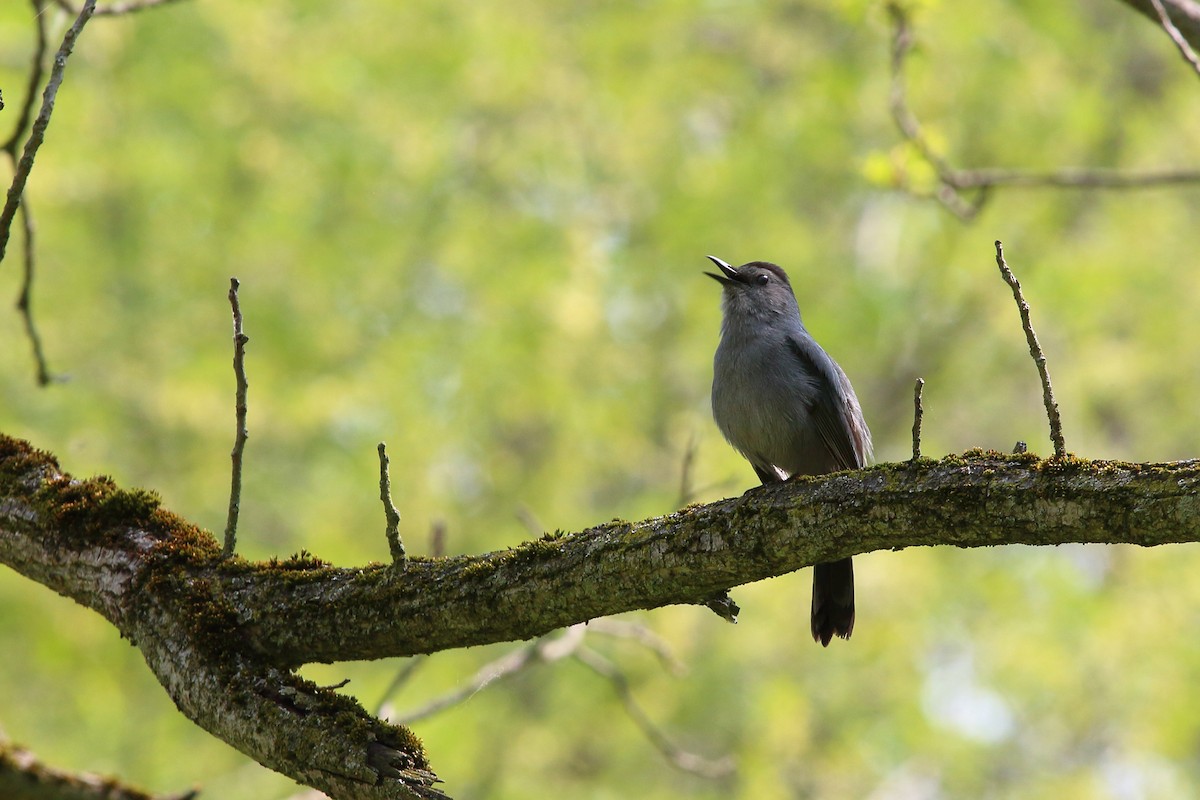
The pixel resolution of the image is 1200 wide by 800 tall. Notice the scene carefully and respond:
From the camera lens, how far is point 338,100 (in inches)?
424

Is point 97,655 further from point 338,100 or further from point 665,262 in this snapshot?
point 665,262

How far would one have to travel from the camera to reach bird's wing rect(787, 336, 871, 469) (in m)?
4.93

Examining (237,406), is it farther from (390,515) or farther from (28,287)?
(28,287)

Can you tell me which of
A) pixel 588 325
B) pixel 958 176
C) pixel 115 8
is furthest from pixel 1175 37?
pixel 588 325

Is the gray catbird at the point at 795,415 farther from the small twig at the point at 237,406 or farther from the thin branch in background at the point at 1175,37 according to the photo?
the small twig at the point at 237,406

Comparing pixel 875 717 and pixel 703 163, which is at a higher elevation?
pixel 703 163

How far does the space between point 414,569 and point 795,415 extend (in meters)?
2.43

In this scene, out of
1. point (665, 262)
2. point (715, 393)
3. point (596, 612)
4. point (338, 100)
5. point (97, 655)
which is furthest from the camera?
point (665, 262)

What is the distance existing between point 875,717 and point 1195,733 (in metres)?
3.14

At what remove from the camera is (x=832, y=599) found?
4.71 meters

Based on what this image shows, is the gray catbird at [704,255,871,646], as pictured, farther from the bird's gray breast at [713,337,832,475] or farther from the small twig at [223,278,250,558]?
the small twig at [223,278,250,558]

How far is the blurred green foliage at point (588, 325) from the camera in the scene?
9.52 m

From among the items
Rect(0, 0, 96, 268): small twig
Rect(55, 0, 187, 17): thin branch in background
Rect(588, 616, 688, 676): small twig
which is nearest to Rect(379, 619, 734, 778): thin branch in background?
Rect(588, 616, 688, 676): small twig

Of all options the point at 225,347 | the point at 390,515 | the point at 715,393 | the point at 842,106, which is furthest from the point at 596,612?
the point at 842,106
